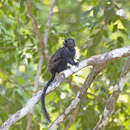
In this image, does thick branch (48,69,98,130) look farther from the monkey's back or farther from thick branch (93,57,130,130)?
the monkey's back

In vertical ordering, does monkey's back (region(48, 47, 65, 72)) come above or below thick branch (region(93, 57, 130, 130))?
above

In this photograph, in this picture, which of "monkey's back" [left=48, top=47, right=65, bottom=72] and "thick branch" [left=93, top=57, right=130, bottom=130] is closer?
"thick branch" [left=93, top=57, right=130, bottom=130]

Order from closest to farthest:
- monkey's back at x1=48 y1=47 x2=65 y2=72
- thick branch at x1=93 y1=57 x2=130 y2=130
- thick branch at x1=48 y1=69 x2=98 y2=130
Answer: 1. thick branch at x1=48 y1=69 x2=98 y2=130
2. thick branch at x1=93 y1=57 x2=130 y2=130
3. monkey's back at x1=48 y1=47 x2=65 y2=72

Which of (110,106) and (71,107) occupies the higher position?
(71,107)

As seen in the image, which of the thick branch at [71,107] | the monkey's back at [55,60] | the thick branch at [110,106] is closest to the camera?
the thick branch at [71,107]

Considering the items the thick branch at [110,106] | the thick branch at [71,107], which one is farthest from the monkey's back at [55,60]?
the thick branch at [110,106]

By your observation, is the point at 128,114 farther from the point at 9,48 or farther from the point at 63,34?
the point at 9,48

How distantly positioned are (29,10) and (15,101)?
69.3 inches

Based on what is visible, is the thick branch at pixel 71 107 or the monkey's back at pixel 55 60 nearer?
the thick branch at pixel 71 107

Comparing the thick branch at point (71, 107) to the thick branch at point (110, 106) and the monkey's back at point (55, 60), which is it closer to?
the thick branch at point (110, 106)

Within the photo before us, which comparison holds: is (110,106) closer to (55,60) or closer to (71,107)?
(71,107)

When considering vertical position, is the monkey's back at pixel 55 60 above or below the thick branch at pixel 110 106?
above

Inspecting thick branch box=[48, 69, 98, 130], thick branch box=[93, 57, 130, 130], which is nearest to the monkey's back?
thick branch box=[48, 69, 98, 130]

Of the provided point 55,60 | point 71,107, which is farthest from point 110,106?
point 55,60
